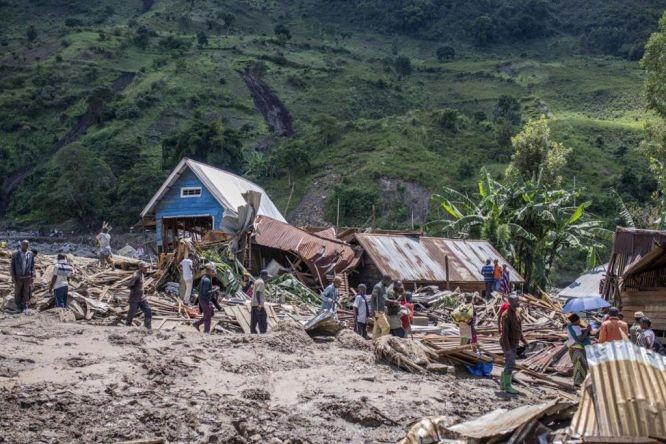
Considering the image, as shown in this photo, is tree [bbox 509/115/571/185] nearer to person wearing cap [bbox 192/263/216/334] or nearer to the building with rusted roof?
the building with rusted roof

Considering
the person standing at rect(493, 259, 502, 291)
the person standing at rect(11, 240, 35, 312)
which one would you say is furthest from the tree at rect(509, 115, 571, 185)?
the person standing at rect(11, 240, 35, 312)

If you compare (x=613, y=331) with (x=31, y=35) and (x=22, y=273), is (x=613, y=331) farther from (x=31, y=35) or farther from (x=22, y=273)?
(x=31, y=35)

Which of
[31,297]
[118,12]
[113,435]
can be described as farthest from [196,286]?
[118,12]

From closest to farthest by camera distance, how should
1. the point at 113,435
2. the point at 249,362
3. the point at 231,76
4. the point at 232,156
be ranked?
1. the point at 113,435
2. the point at 249,362
3. the point at 232,156
4. the point at 231,76

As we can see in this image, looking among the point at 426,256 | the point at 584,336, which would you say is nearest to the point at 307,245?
the point at 426,256

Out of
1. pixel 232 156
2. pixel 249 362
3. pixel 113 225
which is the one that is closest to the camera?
pixel 249 362

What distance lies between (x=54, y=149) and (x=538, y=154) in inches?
2037

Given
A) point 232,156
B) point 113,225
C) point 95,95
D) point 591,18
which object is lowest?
point 113,225

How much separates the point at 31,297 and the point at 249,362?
7.03 meters

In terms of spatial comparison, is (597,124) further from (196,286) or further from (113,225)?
(196,286)

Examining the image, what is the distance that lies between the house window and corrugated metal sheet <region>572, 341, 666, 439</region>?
2137 cm

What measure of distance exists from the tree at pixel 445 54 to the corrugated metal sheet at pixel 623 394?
357ft

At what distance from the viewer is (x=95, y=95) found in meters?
76.9

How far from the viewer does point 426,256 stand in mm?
27031
